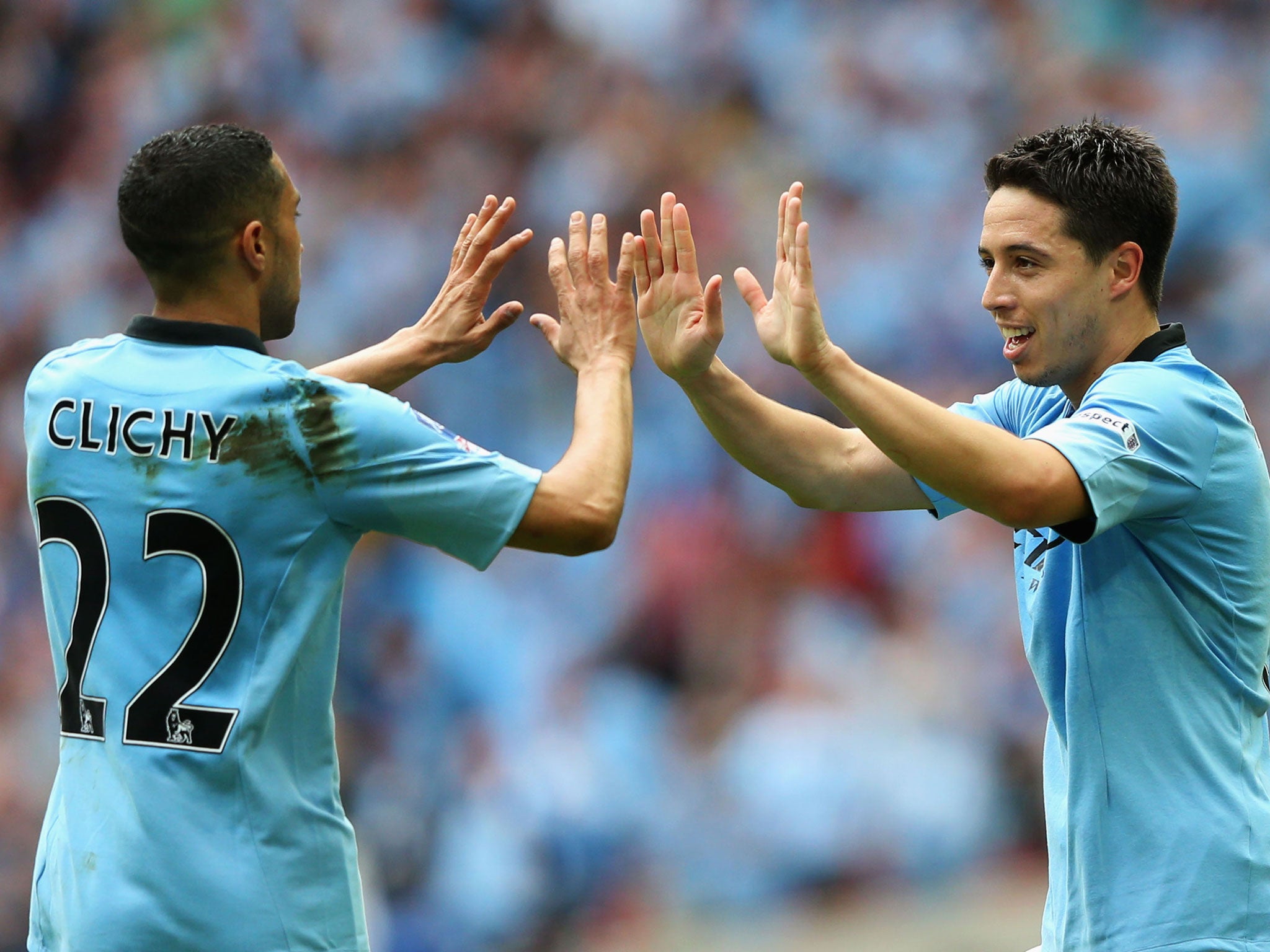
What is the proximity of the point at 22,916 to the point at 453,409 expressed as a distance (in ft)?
10.8

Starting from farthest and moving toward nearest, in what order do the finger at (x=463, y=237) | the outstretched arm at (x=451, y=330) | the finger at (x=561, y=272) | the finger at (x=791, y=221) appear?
the finger at (x=463, y=237) → the outstretched arm at (x=451, y=330) → the finger at (x=561, y=272) → the finger at (x=791, y=221)

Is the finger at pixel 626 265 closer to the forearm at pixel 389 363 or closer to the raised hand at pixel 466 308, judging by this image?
the raised hand at pixel 466 308

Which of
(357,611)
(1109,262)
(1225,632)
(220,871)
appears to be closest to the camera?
(220,871)

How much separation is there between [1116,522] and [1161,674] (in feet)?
1.09

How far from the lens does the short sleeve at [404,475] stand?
2.63 meters

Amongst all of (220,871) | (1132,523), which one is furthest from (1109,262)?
(220,871)

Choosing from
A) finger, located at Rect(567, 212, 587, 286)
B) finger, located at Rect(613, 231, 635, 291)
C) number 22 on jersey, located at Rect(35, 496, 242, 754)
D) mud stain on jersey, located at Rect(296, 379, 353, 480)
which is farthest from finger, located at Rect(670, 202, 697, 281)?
number 22 on jersey, located at Rect(35, 496, 242, 754)

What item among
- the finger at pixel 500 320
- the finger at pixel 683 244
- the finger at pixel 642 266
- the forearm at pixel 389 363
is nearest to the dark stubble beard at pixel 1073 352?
the finger at pixel 683 244

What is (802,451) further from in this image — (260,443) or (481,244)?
(260,443)

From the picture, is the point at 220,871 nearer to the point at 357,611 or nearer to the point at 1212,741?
the point at 1212,741

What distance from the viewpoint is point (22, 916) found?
23.0 feet

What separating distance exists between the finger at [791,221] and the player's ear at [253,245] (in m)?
1.06

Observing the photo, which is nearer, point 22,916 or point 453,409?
point 22,916

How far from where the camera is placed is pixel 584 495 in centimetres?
275
